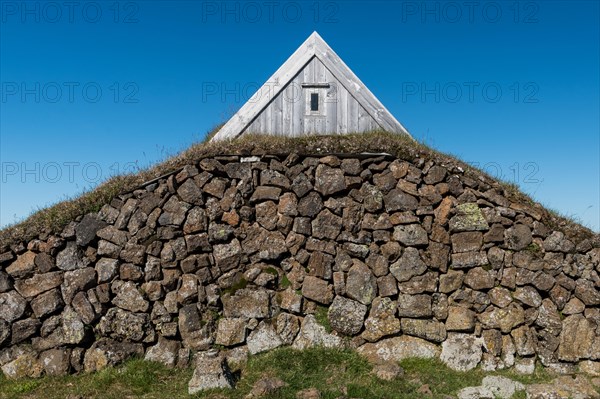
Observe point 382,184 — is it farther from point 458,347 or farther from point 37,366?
point 37,366

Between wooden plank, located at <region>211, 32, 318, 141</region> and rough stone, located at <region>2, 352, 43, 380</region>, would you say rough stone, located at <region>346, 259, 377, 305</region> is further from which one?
rough stone, located at <region>2, 352, 43, 380</region>


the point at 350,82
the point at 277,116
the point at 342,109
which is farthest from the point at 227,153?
the point at 350,82

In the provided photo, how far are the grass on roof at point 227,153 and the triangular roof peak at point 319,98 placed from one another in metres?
1.45

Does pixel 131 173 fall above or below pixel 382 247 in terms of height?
above

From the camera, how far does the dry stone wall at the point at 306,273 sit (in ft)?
Result: 32.3

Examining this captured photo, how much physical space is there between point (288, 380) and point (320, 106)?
658 centimetres

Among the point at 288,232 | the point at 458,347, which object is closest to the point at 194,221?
the point at 288,232

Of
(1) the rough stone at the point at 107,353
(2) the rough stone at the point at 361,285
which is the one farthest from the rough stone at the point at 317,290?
(1) the rough stone at the point at 107,353

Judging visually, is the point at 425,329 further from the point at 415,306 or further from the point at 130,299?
the point at 130,299

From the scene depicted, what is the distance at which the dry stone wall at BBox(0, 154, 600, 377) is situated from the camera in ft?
32.3

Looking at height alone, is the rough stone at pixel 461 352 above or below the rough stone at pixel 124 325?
below

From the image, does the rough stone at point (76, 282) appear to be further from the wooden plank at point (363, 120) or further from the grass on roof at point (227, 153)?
the wooden plank at point (363, 120)

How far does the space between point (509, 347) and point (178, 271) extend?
643 cm

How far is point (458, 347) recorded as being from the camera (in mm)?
9695
